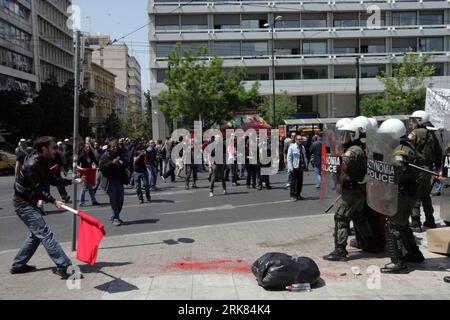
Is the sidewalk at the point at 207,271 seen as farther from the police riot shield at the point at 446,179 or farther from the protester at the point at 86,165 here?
the protester at the point at 86,165

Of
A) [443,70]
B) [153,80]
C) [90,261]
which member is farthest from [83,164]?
[443,70]

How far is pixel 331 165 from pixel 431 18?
57.1m

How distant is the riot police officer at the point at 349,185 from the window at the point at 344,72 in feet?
171

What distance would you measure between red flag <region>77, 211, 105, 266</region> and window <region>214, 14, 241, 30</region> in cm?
5232

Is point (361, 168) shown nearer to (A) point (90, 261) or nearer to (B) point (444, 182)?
(B) point (444, 182)

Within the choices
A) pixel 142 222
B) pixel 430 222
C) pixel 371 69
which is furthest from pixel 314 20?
pixel 430 222

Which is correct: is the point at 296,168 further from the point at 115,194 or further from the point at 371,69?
the point at 371,69

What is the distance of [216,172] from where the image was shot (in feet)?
49.5

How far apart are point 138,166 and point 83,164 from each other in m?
1.55

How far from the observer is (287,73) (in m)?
56.9

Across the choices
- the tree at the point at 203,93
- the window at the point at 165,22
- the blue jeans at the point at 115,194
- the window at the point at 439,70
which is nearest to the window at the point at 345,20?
the window at the point at 439,70

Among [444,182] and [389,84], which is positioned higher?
[389,84]
